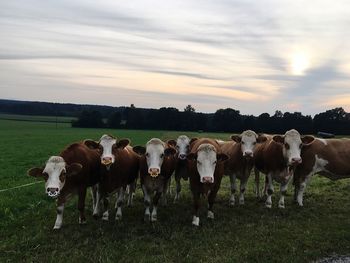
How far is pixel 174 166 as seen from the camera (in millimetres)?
11945

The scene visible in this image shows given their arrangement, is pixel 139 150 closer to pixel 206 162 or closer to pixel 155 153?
pixel 155 153

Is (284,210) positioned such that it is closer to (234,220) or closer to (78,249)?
(234,220)

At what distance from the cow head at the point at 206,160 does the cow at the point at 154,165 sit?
2.41 ft

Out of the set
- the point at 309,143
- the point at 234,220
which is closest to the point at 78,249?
the point at 234,220

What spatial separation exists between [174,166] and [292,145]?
128 inches

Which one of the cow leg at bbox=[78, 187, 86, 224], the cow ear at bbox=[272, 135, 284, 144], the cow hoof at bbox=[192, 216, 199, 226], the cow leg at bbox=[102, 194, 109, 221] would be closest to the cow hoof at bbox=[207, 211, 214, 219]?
the cow hoof at bbox=[192, 216, 199, 226]

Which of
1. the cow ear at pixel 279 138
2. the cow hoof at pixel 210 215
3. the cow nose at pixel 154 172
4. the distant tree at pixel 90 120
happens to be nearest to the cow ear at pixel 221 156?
the cow hoof at pixel 210 215

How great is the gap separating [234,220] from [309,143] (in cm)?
376

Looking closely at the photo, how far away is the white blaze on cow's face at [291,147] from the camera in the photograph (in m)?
11.8

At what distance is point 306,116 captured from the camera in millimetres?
60750

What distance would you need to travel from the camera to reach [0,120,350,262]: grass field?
8.13 meters

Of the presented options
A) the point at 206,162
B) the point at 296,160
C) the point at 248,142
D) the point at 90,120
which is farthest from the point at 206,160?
the point at 90,120

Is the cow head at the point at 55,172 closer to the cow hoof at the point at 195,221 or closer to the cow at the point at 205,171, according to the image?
the cow at the point at 205,171

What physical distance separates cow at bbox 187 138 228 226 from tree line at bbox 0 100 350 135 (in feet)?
165
